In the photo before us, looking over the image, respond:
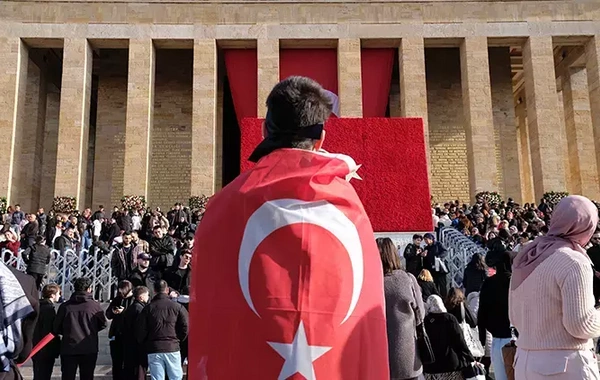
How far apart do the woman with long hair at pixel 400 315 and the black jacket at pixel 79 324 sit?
4.31 metres

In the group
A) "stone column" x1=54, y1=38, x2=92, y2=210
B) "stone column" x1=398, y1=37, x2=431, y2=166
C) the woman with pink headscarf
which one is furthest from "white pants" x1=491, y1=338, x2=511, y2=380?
"stone column" x1=54, y1=38, x2=92, y2=210

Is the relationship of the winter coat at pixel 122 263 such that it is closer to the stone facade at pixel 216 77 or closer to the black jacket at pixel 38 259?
the black jacket at pixel 38 259

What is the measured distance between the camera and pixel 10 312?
146 inches

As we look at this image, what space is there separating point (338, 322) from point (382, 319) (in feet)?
0.63

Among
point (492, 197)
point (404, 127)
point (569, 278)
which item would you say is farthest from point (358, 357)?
point (492, 197)

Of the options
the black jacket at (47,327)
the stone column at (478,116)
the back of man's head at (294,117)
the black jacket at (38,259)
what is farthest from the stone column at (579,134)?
the back of man's head at (294,117)

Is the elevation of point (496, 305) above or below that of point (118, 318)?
above

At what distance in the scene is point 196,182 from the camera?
881 inches

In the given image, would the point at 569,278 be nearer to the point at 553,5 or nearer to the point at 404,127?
the point at 404,127

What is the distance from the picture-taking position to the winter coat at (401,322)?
13.9ft

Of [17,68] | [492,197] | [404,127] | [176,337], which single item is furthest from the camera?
[17,68]

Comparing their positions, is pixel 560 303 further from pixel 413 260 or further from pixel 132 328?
pixel 413 260

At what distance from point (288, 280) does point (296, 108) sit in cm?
60

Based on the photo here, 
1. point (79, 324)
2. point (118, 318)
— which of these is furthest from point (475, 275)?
point (79, 324)
